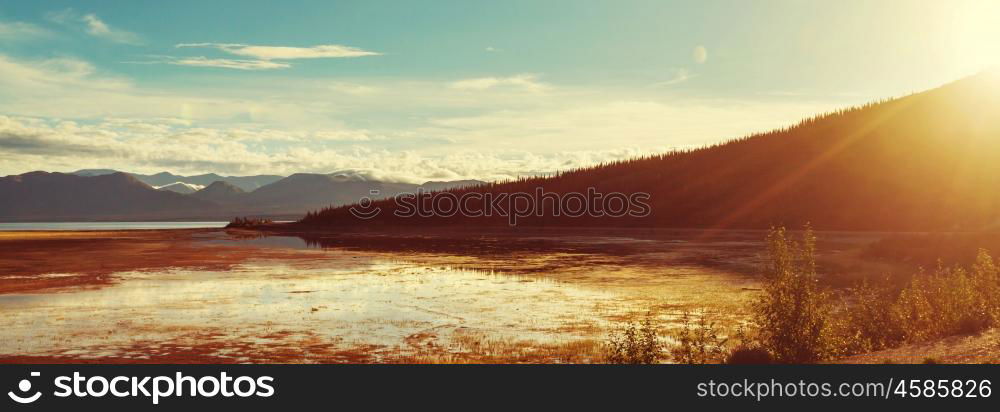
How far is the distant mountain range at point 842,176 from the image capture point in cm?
6394

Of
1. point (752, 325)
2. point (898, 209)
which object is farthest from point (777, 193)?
point (752, 325)

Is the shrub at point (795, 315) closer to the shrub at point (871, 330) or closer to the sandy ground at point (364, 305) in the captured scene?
the sandy ground at point (364, 305)

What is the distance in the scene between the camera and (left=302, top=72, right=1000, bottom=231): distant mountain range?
210ft

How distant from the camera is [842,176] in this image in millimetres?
73625

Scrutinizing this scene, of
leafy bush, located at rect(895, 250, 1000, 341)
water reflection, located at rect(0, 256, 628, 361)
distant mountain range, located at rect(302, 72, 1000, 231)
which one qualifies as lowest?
water reflection, located at rect(0, 256, 628, 361)

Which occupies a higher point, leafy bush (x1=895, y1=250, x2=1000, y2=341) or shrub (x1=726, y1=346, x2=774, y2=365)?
leafy bush (x1=895, y1=250, x2=1000, y2=341)

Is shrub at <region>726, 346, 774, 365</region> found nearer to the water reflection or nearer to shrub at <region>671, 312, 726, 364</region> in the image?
shrub at <region>671, 312, 726, 364</region>

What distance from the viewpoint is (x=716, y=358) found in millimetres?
12961

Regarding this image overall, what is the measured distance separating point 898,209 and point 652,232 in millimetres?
22184

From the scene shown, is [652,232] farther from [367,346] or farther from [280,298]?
[367,346]

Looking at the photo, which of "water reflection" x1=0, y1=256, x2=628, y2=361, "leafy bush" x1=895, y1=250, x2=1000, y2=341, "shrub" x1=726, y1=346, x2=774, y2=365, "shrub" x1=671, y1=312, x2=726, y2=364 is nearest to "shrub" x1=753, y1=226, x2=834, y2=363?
"shrub" x1=726, y1=346, x2=774, y2=365

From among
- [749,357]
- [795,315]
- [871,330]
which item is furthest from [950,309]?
[749,357]

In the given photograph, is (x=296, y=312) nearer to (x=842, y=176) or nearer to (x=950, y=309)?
(x=950, y=309)

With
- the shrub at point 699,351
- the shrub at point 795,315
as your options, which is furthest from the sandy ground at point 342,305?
the shrub at point 795,315
